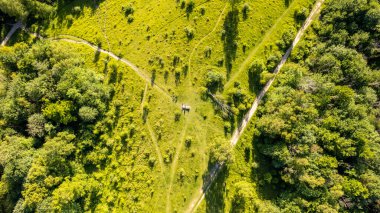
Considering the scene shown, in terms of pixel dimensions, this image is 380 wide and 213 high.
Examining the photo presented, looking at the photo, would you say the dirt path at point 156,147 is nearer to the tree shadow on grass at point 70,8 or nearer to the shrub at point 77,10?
the tree shadow on grass at point 70,8

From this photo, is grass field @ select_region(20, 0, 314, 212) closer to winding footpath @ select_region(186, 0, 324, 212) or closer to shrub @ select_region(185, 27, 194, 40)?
shrub @ select_region(185, 27, 194, 40)

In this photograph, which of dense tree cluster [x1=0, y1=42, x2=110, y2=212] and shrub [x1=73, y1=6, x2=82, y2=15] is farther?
shrub [x1=73, y1=6, x2=82, y2=15]

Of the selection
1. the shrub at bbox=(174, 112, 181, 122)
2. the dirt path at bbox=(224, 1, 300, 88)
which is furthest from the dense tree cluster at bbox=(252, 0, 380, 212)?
the shrub at bbox=(174, 112, 181, 122)

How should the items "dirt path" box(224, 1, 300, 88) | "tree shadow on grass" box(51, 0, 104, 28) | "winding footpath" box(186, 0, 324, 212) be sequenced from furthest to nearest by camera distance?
"tree shadow on grass" box(51, 0, 104, 28) → "dirt path" box(224, 1, 300, 88) → "winding footpath" box(186, 0, 324, 212)

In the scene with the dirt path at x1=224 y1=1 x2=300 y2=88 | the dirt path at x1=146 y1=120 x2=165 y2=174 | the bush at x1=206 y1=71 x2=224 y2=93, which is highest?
the dirt path at x1=224 y1=1 x2=300 y2=88

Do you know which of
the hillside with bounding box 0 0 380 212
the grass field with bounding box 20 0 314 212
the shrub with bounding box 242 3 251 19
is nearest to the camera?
the hillside with bounding box 0 0 380 212

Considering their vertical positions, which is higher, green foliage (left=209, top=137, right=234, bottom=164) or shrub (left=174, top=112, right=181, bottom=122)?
shrub (left=174, top=112, right=181, bottom=122)

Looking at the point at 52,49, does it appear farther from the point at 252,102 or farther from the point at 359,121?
the point at 359,121
